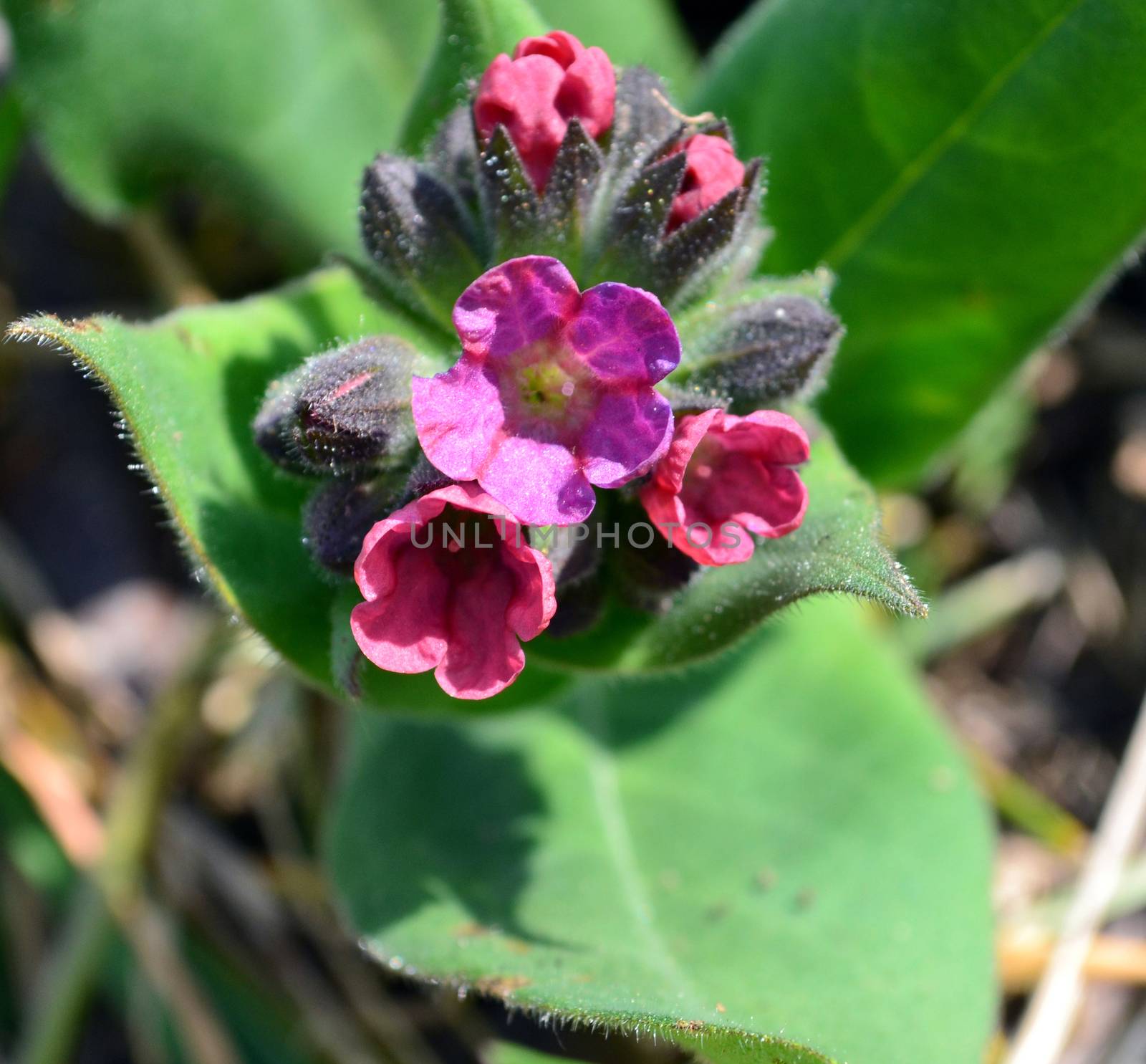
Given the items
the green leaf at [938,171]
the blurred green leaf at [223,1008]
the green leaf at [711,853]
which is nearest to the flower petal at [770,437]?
the green leaf at [711,853]

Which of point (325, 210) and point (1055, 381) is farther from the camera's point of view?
point (1055, 381)

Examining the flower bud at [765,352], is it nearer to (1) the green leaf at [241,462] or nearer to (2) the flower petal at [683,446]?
(2) the flower petal at [683,446]

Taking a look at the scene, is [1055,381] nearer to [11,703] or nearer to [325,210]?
[325,210]

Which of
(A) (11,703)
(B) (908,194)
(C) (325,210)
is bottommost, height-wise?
(A) (11,703)

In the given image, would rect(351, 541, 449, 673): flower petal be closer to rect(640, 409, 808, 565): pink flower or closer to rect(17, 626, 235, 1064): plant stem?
rect(640, 409, 808, 565): pink flower

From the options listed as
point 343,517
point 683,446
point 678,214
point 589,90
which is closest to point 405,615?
point 343,517

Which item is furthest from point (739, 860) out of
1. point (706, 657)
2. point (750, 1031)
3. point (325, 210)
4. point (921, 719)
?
point (325, 210)

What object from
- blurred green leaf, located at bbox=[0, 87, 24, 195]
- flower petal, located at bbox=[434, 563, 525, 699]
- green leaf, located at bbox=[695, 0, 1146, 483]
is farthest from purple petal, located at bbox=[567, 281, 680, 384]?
blurred green leaf, located at bbox=[0, 87, 24, 195]
